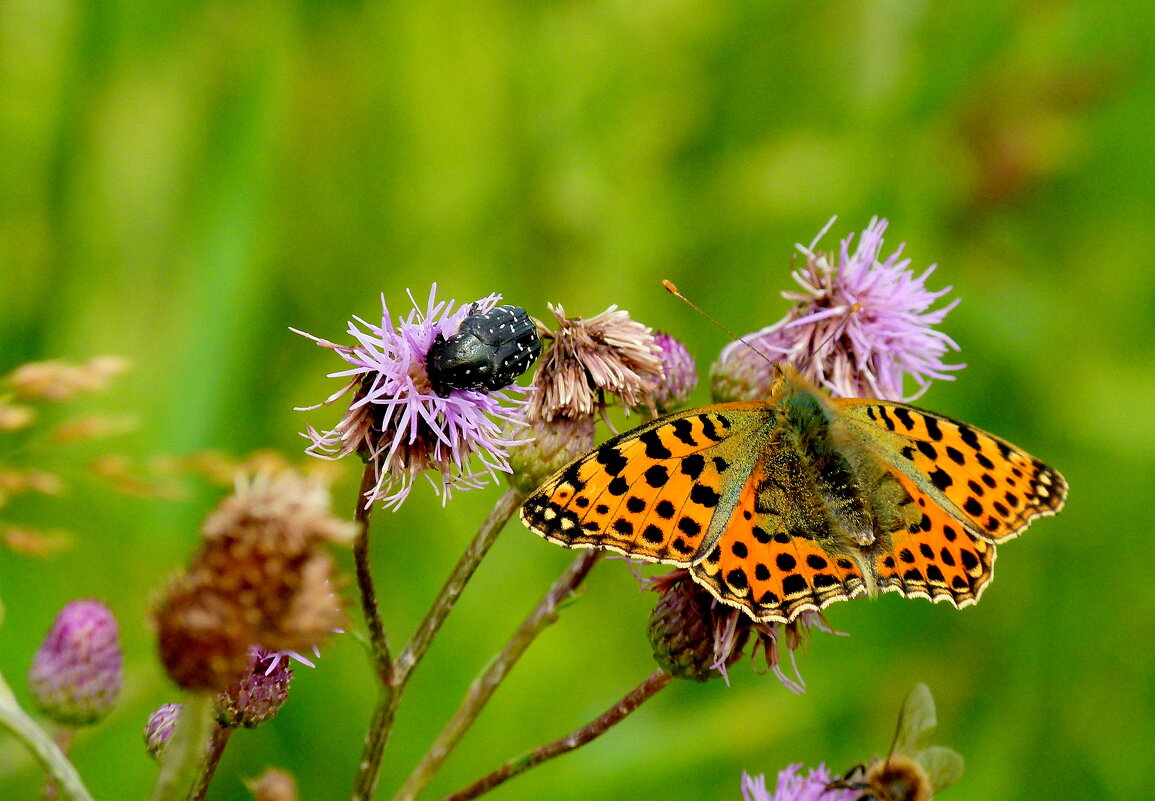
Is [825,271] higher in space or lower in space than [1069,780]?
higher

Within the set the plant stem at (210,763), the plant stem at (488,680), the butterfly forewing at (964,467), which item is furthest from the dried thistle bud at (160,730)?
the butterfly forewing at (964,467)

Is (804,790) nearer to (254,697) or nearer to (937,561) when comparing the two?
(937,561)

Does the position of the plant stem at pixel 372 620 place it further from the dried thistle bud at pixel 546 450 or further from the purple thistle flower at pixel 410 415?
the dried thistle bud at pixel 546 450

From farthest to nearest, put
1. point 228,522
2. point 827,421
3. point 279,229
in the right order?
point 279,229 → point 827,421 → point 228,522

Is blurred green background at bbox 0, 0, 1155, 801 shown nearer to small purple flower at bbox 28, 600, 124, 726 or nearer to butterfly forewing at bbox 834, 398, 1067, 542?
small purple flower at bbox 28, 600, 124, 726

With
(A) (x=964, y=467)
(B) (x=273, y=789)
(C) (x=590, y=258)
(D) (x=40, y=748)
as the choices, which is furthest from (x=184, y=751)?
(C) (x=590, y=258)

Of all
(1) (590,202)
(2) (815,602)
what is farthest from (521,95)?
(2) (815,602)

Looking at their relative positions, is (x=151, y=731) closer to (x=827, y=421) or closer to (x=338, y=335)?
(x=827, y=421)
